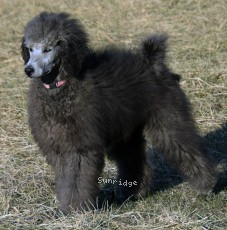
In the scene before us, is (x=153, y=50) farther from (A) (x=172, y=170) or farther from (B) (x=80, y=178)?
(A) (x=172, y=170)

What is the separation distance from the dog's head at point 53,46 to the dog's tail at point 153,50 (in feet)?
2.35

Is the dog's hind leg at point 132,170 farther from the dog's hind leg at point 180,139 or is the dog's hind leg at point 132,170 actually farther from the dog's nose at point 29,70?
the dog's nose at point 29,70

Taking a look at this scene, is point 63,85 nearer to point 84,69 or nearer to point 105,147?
point 84,69

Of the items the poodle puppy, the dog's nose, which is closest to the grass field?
the poodle puppy

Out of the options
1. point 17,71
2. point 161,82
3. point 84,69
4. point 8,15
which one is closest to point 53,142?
point 84,69

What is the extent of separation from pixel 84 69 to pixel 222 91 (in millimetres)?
3227

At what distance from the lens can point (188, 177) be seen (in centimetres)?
533

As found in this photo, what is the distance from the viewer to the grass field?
4.57 m

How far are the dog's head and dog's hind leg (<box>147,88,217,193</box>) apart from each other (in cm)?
87

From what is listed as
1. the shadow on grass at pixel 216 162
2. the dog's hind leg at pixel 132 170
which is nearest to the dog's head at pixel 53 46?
the dog's hind leg at pixel 132 170

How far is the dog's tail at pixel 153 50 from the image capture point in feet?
16.8

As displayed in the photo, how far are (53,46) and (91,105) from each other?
524 mm

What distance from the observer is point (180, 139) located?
5.17 m

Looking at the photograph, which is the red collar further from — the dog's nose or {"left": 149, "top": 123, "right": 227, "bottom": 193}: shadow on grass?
{"left": 149, "top": 123, "right": 227, "bottom": 193}: shadow on grass
